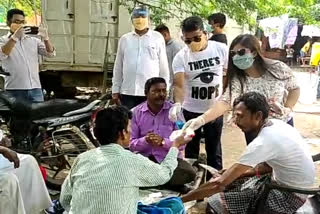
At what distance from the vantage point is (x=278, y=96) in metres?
3.55

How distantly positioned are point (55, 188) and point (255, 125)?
2.15m

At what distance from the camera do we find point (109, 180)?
7.23 ft

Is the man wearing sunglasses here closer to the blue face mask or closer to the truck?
the blue face mask

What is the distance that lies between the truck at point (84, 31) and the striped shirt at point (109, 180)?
579cm

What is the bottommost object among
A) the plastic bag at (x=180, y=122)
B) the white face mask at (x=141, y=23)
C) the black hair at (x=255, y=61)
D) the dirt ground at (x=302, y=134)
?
the dirt ground at (x=302, y=134)

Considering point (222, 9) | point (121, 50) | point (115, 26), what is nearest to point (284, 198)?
point (121, 50)

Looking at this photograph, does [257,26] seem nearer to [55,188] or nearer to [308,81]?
[308,81]

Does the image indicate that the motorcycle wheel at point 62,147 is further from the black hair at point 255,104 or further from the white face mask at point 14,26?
the black hair at point 255,104

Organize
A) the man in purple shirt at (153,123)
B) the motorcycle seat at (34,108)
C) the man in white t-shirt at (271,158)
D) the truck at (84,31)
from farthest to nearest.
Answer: the truck at (84,31), the motorcycle seat at (34,108), the man in purple shirt at (153,123), the man in white t-shirt at (271,158)

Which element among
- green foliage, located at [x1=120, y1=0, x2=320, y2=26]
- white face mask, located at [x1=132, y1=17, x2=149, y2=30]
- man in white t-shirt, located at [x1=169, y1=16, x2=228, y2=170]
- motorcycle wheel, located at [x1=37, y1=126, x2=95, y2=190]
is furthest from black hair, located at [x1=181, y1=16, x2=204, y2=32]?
green foliage, located at [x1=120, y1=0, x2=320, y2=26]

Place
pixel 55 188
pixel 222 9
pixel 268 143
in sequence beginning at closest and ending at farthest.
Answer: pixel 268 143, pixel 55 188, pixel 222 9

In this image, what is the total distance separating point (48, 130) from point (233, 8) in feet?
13.7

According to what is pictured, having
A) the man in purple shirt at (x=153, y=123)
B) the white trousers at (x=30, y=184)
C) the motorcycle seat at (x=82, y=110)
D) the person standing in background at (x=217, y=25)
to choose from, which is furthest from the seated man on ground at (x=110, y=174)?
the person standing in background at (x=217, y=25)

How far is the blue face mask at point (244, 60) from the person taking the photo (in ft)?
11.6
